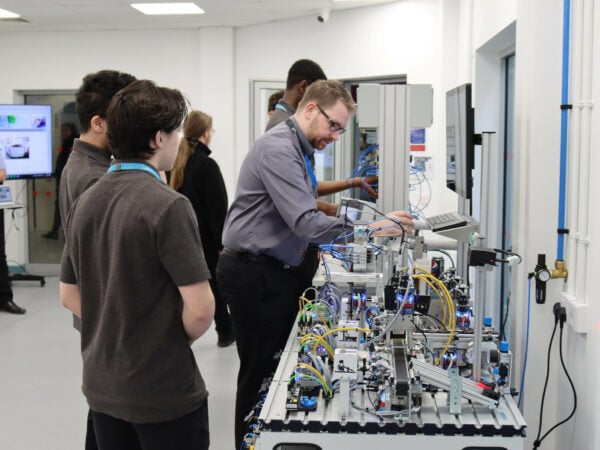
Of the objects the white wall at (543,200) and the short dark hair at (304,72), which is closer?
the white wall at (543,200)

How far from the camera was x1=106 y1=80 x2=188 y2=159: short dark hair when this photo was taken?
1.54 metres

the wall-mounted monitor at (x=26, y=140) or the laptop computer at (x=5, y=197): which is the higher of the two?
the wall-mounted monitor at (x=26, y=140)

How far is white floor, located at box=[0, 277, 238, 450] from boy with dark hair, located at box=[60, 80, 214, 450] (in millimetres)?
1694

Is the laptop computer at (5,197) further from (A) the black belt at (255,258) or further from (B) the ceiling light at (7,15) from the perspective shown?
(A) the black belt at (255,258)

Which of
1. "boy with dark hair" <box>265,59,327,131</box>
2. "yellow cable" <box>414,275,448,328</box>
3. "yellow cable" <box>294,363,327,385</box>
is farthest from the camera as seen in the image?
"boy with dark hair" <box>265,59,327,131</box>

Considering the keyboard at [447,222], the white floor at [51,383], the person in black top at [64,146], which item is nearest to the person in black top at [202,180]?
the white floor at [51,383]

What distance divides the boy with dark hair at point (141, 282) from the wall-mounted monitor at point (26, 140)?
5428 millimetres

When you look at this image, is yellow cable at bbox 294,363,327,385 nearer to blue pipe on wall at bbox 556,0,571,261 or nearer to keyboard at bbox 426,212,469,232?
keyboard at bbox 426,212,469,232

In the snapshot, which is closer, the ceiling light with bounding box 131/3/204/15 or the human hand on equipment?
the human hand on equipment

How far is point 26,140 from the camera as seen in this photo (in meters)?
6.78

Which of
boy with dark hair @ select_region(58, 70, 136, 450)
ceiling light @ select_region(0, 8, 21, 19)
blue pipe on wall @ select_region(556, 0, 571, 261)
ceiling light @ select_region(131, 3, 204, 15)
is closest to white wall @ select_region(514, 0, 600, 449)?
blue pipe on wall @ select_region(556, 0, 571, 261)

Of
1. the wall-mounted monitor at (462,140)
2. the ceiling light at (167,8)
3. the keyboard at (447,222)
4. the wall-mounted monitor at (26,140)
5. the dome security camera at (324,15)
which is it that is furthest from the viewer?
the wall-mounted monitor at (26,140)

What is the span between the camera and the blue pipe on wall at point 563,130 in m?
2.25

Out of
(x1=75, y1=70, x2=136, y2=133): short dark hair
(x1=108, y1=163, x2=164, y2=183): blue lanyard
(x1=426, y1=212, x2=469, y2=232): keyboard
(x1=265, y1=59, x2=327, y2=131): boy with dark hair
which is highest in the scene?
(x1=265, y1=59, x2=327, y2=131): boy with dark hair
